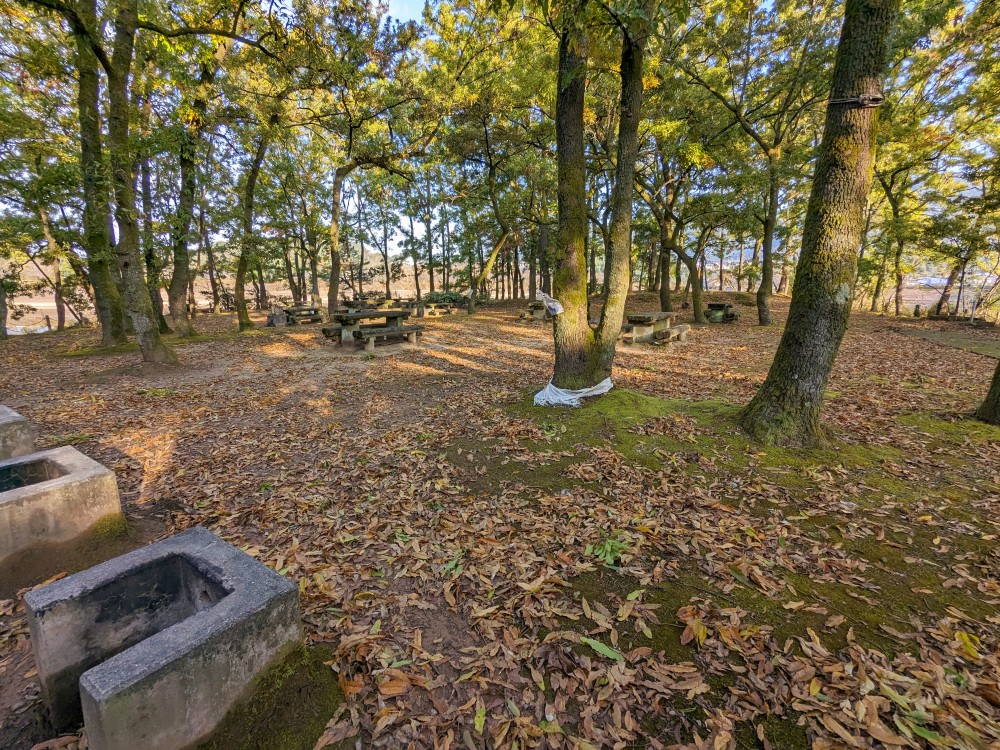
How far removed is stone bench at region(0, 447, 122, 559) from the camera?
8.55 ft

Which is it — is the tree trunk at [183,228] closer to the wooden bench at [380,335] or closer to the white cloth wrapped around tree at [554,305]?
the wooden bench at [380,335]

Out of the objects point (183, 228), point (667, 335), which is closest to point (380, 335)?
point (183, 228)

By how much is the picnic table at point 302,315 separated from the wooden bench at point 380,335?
8247 millimetres

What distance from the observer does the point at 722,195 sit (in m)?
12.8

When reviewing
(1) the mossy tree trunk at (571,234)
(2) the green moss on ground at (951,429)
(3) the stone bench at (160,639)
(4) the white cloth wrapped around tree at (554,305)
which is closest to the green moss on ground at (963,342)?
(2) the green moss on ground at (951,429)

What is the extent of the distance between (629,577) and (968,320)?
19321mm

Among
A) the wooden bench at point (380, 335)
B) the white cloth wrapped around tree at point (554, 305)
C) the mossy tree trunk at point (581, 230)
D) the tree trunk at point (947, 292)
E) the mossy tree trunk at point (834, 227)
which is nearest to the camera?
the mossy tree trunk at point (834, 227)

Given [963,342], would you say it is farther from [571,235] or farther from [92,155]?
[92,155]

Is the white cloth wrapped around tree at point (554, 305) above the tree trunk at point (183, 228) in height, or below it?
below

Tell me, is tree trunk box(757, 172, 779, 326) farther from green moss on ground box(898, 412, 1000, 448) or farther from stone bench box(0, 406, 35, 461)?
stone bench box(0, 406, 35, 461)

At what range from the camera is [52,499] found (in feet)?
8.92

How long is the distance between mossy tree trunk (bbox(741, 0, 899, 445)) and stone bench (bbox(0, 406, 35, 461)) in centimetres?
719

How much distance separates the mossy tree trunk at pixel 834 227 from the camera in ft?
11.3

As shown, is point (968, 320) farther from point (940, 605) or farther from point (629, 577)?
point (629, 577)
